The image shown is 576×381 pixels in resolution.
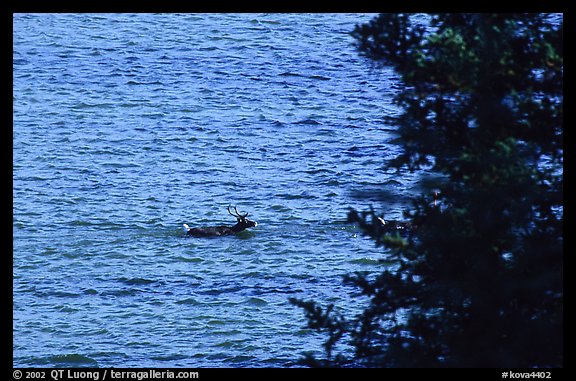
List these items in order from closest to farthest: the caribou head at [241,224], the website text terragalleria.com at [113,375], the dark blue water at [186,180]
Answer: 1. the website text terragalleria.com at [113,375]
2. the dark blue water at [186,180]
3. the caribou head at [241,224]

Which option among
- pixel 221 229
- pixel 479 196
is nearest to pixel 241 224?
pixel 221 229

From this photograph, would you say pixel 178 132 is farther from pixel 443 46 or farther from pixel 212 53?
pixel 443 46

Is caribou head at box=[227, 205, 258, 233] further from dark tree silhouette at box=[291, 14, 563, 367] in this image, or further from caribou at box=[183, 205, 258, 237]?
dark tree silhouette at box=[291, 14, 563, 367]

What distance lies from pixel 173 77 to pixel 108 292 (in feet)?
52.9

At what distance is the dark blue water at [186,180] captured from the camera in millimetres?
19688

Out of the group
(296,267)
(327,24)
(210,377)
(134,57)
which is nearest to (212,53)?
(134,57)

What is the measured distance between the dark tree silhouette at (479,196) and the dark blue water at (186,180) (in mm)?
2018

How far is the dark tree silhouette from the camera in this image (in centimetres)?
991

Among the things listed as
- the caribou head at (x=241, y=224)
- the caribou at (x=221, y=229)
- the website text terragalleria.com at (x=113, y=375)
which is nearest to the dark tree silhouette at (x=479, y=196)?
the website text terragalleria.com at (x=113, y=375)

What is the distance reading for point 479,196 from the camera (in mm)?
9852

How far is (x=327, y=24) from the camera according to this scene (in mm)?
41812

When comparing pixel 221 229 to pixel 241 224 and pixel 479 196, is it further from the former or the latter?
pixel 479 196

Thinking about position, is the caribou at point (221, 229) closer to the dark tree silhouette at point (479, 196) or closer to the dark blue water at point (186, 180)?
Answer: the dark blue water at point (186, 180)

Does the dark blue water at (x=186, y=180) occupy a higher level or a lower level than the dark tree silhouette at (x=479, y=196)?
lower
